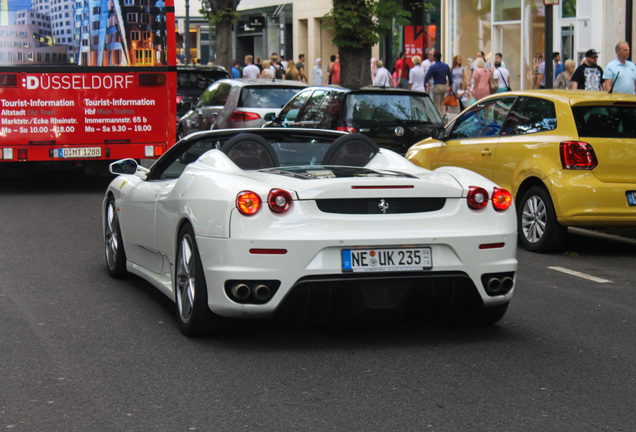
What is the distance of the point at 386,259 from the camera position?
605 cm

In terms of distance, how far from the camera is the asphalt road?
4863 mm

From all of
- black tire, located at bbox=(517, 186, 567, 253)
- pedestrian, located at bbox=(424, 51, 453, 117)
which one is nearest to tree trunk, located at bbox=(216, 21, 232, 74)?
pedestrian, located at bbox=(424, 51, 453, 117)

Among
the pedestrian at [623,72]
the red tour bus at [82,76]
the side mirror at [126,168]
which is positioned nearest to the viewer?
the side mirror at [126,168]

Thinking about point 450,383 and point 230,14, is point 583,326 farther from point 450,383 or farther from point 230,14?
point 230,14

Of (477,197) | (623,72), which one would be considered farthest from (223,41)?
(477,197)

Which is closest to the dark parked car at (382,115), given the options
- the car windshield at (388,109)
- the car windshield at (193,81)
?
the car windshield at (388,109)

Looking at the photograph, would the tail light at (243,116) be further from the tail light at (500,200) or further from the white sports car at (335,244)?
the tail light at (500,200)

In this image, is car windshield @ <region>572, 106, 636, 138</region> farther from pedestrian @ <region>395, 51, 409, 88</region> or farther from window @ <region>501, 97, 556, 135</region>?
pedestrian @ <region>395, 51, 409, 88</region>

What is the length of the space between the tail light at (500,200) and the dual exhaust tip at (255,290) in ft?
4.50

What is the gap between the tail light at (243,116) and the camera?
19.3m

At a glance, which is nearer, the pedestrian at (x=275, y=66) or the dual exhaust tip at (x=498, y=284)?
the dual exhaust tip at (x=498, y=284)

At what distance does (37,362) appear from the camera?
233 inches

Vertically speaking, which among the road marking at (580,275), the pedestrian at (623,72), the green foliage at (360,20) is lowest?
the road marking at (580,275)

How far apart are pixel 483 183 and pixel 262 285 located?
146 centimetres
